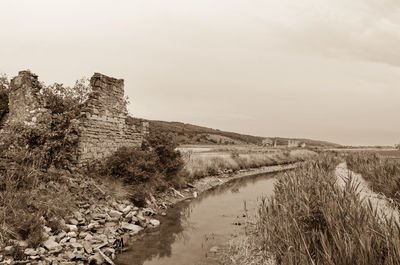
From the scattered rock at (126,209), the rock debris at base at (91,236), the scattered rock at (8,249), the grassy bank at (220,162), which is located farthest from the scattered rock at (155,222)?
the grassy bank at (220,162)

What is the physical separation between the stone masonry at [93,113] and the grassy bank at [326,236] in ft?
23.6

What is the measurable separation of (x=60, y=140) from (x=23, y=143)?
3.87 ft

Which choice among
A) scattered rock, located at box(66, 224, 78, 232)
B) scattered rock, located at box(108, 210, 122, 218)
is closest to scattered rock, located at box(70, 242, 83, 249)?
scattered rock, located at box(66, 224, 78, 232)

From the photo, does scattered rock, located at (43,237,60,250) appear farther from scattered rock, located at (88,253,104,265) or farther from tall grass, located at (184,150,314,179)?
tall grass, located at (184,150,314,179)

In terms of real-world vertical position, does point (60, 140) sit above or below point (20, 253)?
above

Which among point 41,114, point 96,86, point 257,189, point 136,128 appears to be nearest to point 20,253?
point 41,114

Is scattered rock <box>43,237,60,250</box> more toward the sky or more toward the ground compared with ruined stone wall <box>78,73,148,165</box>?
more toward the ground

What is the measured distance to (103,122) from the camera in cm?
1266

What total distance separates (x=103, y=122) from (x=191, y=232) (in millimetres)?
6050

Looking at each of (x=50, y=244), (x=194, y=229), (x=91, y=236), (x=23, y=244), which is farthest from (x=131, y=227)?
(x=23, y=244)

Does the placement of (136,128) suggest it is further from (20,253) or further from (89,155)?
(20,253)

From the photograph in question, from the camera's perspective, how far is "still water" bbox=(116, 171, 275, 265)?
7.47m

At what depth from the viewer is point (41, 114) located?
37.0 feet

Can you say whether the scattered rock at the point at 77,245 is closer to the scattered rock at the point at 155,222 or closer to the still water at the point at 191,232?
the still water at the point at 191,232
